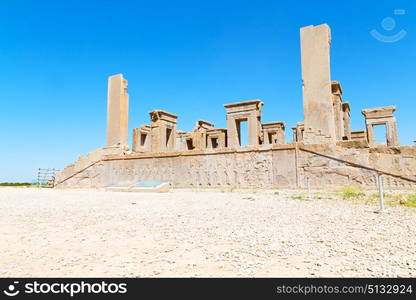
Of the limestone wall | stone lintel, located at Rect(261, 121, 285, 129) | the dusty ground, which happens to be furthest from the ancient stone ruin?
the dusty ground

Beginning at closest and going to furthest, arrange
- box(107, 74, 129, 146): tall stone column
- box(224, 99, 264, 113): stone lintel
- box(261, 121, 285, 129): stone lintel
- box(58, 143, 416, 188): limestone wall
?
box(58, 143, 416, 188): limestone wall < box(224, 99, 264, 113): stone lintel < box(107, 74, 129, 146): tall stone column < box(261, 121, 285, 129): stone lintel

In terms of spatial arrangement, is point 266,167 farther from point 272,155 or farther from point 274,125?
point 274,125

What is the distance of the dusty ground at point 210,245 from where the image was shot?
1.93 metres

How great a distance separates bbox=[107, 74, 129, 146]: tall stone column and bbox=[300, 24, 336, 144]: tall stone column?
9.80 m

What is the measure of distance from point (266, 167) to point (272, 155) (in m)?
0.53

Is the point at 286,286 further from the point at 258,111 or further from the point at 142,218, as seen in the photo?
the point at 258,111

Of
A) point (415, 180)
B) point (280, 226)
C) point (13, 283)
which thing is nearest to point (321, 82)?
point (415, 180)

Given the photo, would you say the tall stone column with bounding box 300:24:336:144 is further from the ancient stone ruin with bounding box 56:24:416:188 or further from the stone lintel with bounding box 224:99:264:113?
the stone lintel with bounding box 224:99:264:113

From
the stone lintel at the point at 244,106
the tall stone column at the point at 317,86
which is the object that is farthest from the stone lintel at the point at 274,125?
the tall stone column at the point at 317,86

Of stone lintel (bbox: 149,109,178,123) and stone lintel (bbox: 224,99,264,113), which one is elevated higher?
stone lintel (bbox: 149,109,178,123)

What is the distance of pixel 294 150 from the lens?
10461 mm

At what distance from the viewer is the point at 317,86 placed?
10820 millimetres

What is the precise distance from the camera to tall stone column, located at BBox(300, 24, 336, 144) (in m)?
10.5

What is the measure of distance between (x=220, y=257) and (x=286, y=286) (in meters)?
0.65
